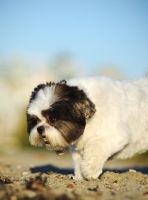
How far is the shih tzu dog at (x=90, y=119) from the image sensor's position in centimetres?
738

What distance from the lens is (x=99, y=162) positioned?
25.8 ft

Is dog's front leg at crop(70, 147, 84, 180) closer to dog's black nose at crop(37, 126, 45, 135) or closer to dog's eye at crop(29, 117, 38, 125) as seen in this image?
dog's eye at crop(29, 117, 38, 125)

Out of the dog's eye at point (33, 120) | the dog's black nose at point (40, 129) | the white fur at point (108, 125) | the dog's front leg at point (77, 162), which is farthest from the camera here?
the dog's front leg at point (77, 162)

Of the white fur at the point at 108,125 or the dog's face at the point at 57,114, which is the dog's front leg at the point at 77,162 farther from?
the dog's face at the point at 57,114

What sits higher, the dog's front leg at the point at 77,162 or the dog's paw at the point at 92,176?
the dog's front leg at the point at 77,162

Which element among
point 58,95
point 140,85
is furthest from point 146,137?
point 58,95

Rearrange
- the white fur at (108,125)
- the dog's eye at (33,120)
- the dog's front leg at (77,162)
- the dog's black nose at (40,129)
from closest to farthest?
the dog's black nose at (40,129)
the dog's eye at (33,120)
the white fur at (108,125)
the dog's front leg at (77,162)

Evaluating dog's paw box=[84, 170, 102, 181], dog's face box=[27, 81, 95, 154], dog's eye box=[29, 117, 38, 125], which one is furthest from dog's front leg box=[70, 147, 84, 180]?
dog's eye box=[29, 117, 38, 125]

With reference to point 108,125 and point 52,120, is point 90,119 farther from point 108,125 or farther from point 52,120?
point 52,120

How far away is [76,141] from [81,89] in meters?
0.97

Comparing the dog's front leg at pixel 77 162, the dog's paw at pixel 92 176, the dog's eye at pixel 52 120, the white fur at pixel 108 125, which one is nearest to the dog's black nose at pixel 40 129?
the dog's eye at pixel 52 120

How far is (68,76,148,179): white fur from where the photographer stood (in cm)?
784

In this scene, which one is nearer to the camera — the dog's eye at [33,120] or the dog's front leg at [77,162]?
the dog's eye at [33,120]

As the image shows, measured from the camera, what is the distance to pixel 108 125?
7863 millimetres
